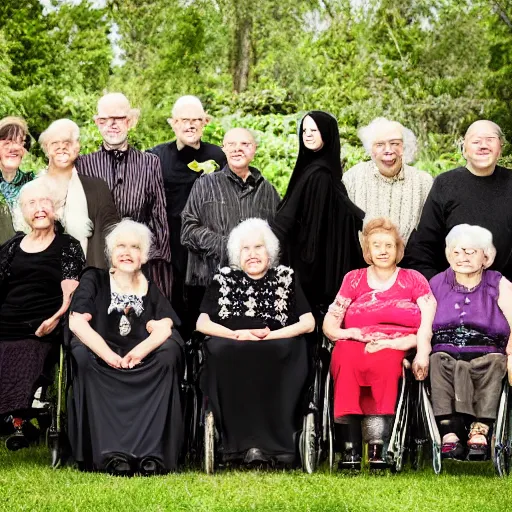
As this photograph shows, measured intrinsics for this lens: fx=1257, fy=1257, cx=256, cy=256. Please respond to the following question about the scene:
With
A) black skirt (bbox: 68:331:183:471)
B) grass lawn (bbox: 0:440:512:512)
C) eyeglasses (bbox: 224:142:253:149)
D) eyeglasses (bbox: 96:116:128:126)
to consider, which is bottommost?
grass lawn (bbox: 0:440:512:512)

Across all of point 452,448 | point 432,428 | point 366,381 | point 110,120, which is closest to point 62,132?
point 110,120

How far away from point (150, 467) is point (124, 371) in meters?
0.45

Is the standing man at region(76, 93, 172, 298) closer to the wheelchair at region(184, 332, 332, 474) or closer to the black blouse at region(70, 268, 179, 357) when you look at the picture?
the black blouse at region(70, 268, 179, 357)

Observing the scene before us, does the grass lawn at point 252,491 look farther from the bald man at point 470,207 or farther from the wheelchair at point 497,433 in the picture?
the bald man at point 470,207

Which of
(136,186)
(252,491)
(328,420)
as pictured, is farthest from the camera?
(136,186)

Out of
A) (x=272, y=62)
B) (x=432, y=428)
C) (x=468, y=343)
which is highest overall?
(x=272, y=62)

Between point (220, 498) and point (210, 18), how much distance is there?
13880 mm

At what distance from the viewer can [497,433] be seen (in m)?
5.46

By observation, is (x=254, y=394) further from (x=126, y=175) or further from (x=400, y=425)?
(x=126, y=175)

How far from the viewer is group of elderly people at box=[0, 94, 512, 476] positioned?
5598 mm

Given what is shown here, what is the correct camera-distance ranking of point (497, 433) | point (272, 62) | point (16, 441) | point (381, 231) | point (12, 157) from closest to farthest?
point (497, 433), point (381, 231), point (16, 441), point (12, 157), point (272, 62)

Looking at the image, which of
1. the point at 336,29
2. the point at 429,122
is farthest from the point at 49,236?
the point at 336,29

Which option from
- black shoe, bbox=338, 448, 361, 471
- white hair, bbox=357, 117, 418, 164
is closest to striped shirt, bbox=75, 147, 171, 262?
white hair, bbox=357, 117, 418, 164

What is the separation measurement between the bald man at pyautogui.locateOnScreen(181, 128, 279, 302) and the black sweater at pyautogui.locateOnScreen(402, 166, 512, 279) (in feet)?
2.54
